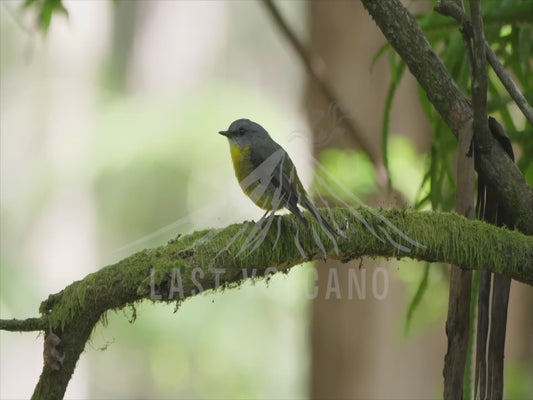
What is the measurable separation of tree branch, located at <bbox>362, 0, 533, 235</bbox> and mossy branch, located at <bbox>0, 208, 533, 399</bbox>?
10cm

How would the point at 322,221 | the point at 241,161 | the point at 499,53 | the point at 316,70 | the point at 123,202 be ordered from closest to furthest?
the point at 322,221, the point at 241,161, the point at 499,53, the point at 316,70, the point at 123,202

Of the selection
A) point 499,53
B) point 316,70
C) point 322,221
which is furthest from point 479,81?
point 316,70

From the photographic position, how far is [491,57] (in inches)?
61.6

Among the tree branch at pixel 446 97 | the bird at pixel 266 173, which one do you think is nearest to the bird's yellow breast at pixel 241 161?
the bird at pixel 266 173

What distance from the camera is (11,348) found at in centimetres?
795

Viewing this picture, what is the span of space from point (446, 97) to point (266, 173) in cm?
44

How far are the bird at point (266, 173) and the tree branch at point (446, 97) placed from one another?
355mm

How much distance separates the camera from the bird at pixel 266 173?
1.47m

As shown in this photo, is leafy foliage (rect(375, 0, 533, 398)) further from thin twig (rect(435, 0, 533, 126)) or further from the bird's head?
the bird's head

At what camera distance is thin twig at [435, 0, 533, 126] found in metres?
1.47

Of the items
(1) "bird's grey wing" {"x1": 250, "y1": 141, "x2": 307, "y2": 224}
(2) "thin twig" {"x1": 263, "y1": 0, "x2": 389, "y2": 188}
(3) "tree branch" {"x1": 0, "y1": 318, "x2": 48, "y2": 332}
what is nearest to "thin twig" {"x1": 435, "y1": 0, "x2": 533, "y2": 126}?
(1) "bird's grey wing" {"x1": 250, "y1": 141, "x2": 307, "y2": 224}

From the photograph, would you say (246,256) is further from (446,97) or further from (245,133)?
(446,97)

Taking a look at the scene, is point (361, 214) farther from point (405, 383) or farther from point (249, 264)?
point (405, 383)

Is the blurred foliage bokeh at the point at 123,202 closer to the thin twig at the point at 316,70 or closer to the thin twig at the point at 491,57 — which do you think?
the thin twig at the point at 316,70
